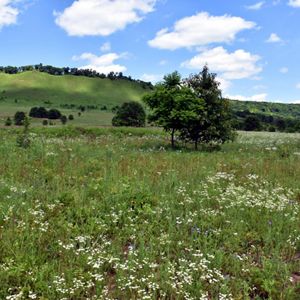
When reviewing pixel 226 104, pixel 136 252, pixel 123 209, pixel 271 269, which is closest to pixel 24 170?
pixel 123 209

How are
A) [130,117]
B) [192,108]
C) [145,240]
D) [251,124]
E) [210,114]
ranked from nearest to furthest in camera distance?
[145,240], [192,108], [210,114], [130,117], [251,124]

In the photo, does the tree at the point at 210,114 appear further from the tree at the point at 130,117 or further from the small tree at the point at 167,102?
the tree at the point at 130,117

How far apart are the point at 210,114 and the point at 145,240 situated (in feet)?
67.7

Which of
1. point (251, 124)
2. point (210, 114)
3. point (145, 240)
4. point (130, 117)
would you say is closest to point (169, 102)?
point (210, 114)

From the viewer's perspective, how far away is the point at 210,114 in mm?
26594

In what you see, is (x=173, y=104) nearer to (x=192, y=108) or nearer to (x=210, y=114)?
(x=192, y=108)

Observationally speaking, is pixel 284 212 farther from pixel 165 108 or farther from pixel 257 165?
Answer: pixel 165 108

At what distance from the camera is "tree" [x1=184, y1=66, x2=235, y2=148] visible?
86.0 feet

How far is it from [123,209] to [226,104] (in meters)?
20.2

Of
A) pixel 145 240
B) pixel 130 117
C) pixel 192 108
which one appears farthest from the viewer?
pixel 130 117

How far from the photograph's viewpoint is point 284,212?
28.7 ft

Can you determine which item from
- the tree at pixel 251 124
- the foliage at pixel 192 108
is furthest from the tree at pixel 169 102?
the tree at pixel 251 124

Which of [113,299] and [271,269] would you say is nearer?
[113,299]

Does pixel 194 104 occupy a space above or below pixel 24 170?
above
